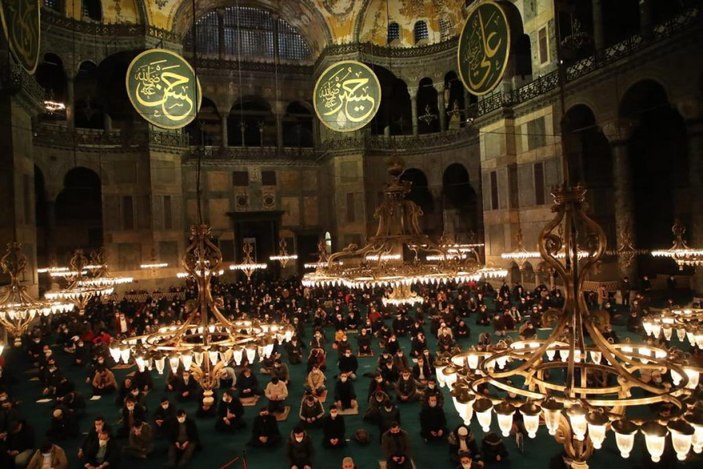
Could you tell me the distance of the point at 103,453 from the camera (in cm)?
539

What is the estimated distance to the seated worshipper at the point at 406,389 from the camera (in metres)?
7.20

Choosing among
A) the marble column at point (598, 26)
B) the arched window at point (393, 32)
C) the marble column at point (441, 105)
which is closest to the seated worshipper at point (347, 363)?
the marble column at point (598, 26)

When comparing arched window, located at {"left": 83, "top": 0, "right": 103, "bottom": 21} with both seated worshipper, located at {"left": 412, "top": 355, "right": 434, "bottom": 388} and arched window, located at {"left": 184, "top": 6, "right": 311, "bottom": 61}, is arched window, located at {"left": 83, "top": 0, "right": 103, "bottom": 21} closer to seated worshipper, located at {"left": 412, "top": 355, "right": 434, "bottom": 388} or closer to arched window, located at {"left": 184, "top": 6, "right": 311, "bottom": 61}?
arched window, located at {"left": 184, "top": 6, "right": 311, "bottom": 61}

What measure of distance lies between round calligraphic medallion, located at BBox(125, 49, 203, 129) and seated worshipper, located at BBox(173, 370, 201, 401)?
4.85 m

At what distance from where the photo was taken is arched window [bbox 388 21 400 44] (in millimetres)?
20022

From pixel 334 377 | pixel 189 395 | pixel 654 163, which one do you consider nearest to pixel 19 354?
Answer: pixel 189 395

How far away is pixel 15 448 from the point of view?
575cm

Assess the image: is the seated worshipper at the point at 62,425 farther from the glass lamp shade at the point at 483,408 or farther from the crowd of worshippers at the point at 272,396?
the glass lamp shade at the point at 483,408

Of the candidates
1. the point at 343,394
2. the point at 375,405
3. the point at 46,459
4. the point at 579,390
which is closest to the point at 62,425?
the point at 46,459

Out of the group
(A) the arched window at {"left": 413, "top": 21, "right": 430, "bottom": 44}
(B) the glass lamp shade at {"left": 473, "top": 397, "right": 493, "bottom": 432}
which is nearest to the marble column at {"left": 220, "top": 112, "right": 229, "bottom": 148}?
(A) the arched window at {"left": 413, "top": 21, "right": 430, "bottom": 44}

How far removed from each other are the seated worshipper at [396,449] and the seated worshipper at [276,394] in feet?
7.03

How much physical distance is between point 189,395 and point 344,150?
13.0 m

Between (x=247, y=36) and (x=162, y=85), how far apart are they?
11550 millimetres

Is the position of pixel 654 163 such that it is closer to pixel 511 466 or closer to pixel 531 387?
pixel 511 466
